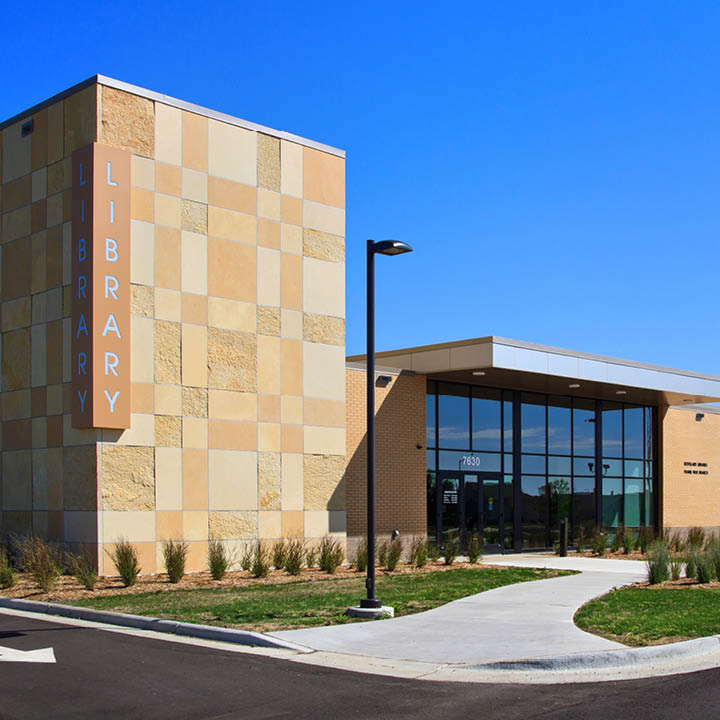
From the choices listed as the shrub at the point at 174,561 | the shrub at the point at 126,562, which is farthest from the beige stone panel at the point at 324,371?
the shrub at the point at 126,562

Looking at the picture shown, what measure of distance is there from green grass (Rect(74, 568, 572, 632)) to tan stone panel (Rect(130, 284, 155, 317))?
6.33m

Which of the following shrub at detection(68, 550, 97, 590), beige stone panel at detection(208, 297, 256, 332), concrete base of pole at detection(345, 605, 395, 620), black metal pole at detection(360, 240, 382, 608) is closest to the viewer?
concrete base of pole at detection(345, 605, 395, 620)

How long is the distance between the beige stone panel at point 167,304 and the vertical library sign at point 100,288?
2.70ft

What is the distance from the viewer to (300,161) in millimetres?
24562

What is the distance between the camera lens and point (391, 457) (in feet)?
88.3

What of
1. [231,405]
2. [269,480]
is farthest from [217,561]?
[231,405]

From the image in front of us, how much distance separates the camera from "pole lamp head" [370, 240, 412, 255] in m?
15.1

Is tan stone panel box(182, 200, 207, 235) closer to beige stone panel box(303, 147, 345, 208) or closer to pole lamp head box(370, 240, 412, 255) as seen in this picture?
beige stone panel box(303, 147, 345, 208)

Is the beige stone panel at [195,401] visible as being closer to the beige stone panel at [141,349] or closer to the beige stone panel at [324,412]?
the beige stone panel at [141,349]

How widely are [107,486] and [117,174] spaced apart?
6.55 metres

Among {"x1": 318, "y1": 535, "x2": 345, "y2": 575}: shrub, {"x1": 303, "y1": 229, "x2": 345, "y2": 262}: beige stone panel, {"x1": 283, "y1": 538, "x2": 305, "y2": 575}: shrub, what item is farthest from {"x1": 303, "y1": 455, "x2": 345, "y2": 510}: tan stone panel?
{"x1": 303, "y1": 229, "x2": 345, "y2": 262}: beige stone panel

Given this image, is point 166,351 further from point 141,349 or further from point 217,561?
point 217,561

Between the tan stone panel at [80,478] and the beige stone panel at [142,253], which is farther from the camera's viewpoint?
the beige stone panel at [142,253]

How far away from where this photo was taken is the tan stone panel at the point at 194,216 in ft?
72.4
